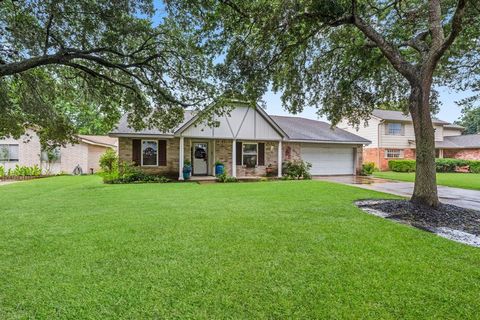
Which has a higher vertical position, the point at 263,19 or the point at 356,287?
the point at 263,19

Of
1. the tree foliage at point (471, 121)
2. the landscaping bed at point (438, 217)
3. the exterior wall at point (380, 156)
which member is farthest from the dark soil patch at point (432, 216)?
the tree foliage at point (471, 121)

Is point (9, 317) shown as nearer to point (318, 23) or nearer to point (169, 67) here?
point (169, 67)

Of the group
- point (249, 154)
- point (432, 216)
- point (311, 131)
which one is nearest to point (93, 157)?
point (249, 154)

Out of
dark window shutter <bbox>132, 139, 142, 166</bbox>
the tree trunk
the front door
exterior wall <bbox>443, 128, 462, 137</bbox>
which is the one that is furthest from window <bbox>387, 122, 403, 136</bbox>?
dark window shutter <bbox>132, 139, 142, 166</bbox>

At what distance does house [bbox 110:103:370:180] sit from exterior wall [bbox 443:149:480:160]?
16671 mm

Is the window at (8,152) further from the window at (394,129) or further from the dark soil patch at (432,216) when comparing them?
the window at (394,129)

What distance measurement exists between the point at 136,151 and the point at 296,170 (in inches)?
398

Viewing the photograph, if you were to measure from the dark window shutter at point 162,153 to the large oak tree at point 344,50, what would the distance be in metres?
8.52

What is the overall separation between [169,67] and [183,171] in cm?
826

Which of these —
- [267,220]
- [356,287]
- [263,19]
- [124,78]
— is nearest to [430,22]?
[263,19]

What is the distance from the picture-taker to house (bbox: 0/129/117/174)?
787 inches

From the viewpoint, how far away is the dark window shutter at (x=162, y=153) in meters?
16.2

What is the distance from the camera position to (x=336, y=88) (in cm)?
1127

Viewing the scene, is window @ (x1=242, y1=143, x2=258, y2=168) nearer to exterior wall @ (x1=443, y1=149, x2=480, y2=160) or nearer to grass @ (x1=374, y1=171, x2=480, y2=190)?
grass @ (x1=374, y1=171, x2=480, y2=190)
